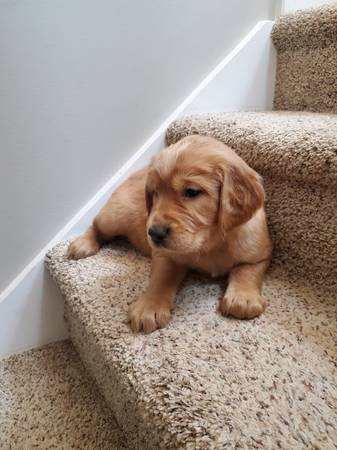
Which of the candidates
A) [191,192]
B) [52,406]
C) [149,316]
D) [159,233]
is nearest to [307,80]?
[191,192]

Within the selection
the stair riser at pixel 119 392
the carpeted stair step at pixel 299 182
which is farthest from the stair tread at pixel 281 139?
the stair riser at pixel 119 392

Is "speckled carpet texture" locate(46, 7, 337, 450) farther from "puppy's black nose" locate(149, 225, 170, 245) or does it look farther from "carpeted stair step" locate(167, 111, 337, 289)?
"puppy's black nose" locate(149, 225, 170, 245)

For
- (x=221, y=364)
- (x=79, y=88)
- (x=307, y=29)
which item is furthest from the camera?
(x=307, y=29)

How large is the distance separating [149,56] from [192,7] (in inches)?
10.1

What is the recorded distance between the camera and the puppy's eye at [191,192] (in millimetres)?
916

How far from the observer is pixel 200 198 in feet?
3.00

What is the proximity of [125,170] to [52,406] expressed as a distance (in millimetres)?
819

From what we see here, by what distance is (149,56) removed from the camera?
1338 millimetres

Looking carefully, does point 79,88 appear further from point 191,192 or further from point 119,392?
point 119,392

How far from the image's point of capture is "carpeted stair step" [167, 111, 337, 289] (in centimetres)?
94

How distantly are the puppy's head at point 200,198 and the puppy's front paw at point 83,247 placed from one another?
39 centimetres

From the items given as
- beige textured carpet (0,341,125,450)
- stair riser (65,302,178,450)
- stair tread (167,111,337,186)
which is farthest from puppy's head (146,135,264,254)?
beige textured carpet (0,341,125,450)

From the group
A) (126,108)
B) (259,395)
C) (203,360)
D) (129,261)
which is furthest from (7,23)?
(259,395)

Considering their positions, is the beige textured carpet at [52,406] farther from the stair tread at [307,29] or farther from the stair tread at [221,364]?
the stair tread at [307,29]
